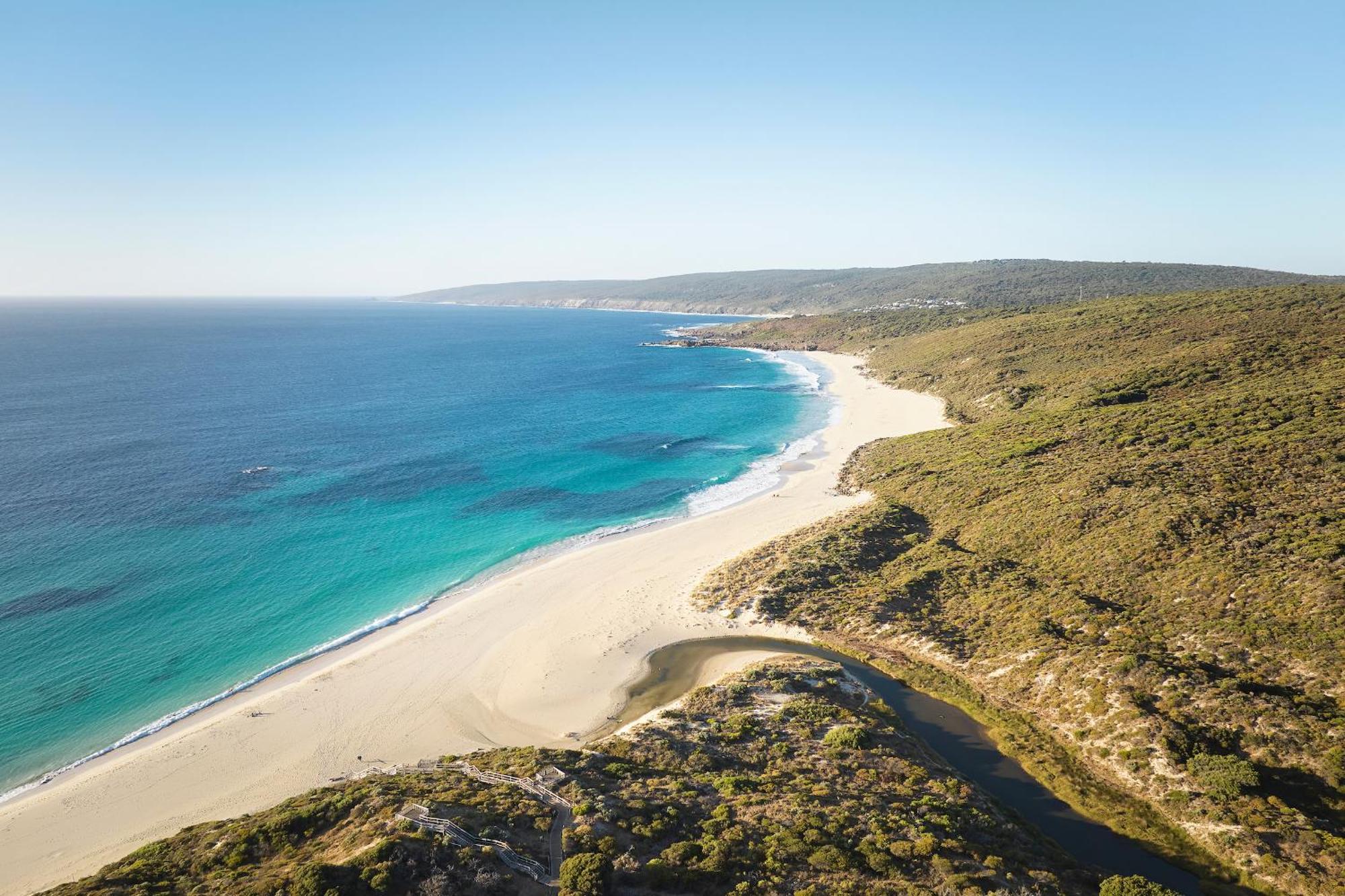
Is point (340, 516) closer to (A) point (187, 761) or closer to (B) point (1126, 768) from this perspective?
(A) point (187, 761)

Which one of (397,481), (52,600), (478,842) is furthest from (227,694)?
(397,481)

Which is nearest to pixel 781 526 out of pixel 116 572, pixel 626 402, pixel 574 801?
pixel 574 801

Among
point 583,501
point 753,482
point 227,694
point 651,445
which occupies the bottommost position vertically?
point 227,694

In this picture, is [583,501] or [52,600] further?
[583,501]

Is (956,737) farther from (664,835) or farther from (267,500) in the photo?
(267,500)

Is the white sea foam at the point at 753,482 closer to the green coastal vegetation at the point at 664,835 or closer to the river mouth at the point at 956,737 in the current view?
the river mouth at the point at 956,737

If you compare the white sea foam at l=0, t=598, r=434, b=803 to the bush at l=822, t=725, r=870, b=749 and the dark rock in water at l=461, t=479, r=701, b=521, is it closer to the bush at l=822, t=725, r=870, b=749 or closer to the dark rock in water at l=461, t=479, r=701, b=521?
the dark rock in water at l=461, t=479, r=701, b=521

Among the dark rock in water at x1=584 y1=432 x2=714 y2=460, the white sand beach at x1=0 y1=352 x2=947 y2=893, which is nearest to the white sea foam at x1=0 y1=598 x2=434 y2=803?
the white sand beach at x1=0 y1=352 x2=947 y2=893
